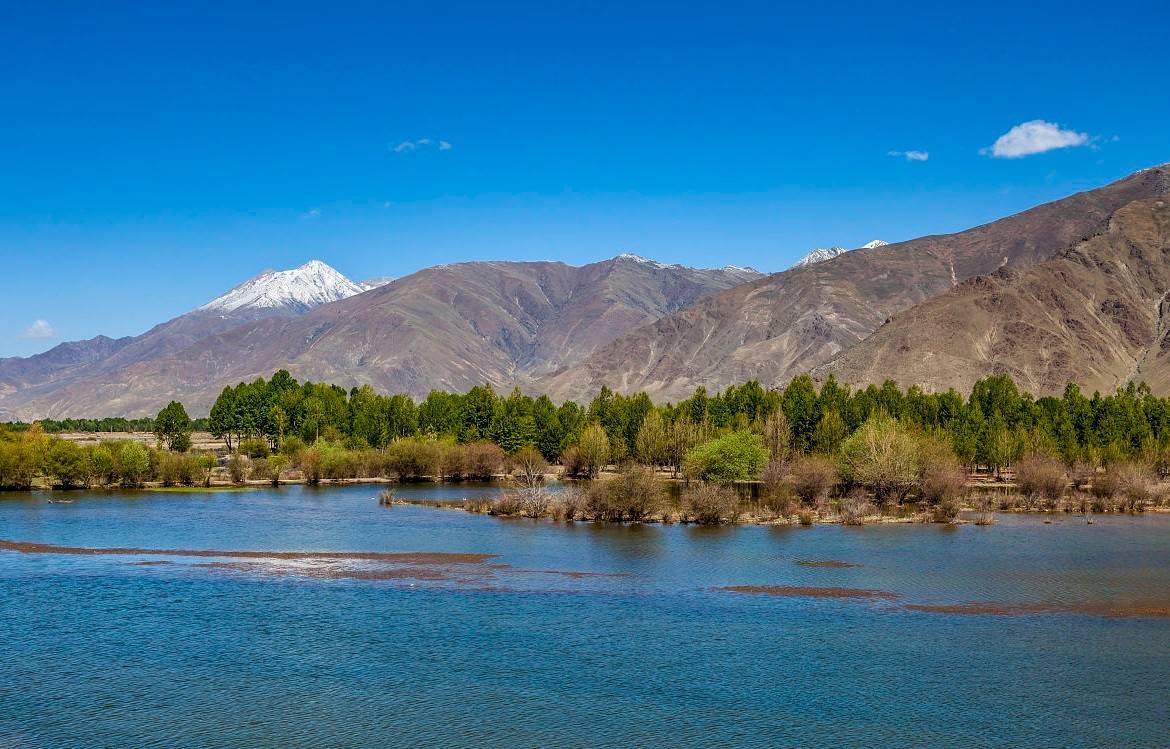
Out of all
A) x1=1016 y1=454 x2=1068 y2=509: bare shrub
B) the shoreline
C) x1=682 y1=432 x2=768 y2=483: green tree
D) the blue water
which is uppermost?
x1=682 y1=432 x2=768 y2=483: green tree

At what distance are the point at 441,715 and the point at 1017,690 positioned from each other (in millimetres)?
16494

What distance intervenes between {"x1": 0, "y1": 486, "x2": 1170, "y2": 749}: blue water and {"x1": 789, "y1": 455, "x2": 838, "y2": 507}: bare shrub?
62.1 feet

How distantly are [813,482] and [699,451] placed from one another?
14434 mm

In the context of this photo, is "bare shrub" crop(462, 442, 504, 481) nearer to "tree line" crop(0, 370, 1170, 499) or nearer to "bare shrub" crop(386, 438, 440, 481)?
"tree line" crop(0, 370, 1170, 499)

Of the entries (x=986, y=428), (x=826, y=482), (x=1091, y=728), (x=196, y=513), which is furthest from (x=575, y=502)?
(x=986, y=428)

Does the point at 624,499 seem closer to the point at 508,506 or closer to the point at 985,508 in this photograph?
the point at 508,506

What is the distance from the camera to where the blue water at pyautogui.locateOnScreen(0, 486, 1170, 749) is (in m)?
26.5

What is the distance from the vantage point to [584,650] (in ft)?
110

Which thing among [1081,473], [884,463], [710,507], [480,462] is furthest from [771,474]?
[480,462]

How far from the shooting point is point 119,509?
73.0 m

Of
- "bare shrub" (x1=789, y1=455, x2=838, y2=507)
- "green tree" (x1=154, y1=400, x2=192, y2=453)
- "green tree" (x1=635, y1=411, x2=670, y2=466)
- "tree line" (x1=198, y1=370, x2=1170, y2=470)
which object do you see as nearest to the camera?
A: "bare shrub" (x1=789, y1=455, x2=838, y2=507)

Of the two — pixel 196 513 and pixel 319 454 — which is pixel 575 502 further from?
pixel 319 454

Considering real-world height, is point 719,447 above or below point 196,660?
above

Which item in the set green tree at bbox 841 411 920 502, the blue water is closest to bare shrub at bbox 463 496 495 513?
the blue water
